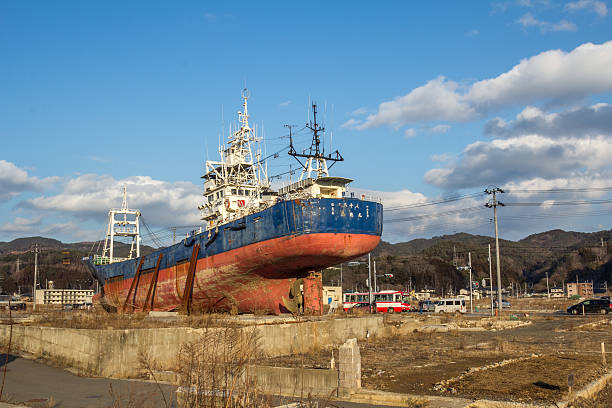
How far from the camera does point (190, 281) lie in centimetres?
3531

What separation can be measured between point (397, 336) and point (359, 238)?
6493 millimetres

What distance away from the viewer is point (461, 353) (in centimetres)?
2159

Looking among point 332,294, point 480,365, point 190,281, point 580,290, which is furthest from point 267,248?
point 580,290

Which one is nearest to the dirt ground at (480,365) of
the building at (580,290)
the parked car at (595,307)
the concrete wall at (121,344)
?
the concrete wall at (121,344)

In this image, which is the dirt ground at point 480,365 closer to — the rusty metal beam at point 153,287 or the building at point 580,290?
the rusty metal beam at point 153,287

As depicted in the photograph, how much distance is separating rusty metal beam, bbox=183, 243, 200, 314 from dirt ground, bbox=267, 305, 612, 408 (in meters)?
12.9

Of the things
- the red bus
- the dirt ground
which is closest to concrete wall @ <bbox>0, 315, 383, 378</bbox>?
the dirt ground

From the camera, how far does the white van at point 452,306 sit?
194 ft

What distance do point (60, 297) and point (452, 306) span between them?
84.8m

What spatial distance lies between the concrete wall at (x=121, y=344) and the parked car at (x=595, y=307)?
3663cm

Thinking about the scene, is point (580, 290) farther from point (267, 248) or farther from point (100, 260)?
point (267, 248)

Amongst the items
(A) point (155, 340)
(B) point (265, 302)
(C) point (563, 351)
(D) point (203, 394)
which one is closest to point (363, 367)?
(A) point (155, 340)

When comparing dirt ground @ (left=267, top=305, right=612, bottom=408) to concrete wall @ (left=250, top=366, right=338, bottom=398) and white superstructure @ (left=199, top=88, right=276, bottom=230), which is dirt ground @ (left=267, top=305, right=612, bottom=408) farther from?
white superstructure @ (left=199, top=88, right=276, bottom=230)

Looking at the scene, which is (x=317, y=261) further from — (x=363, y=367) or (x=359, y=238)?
(x=363, y=367)
